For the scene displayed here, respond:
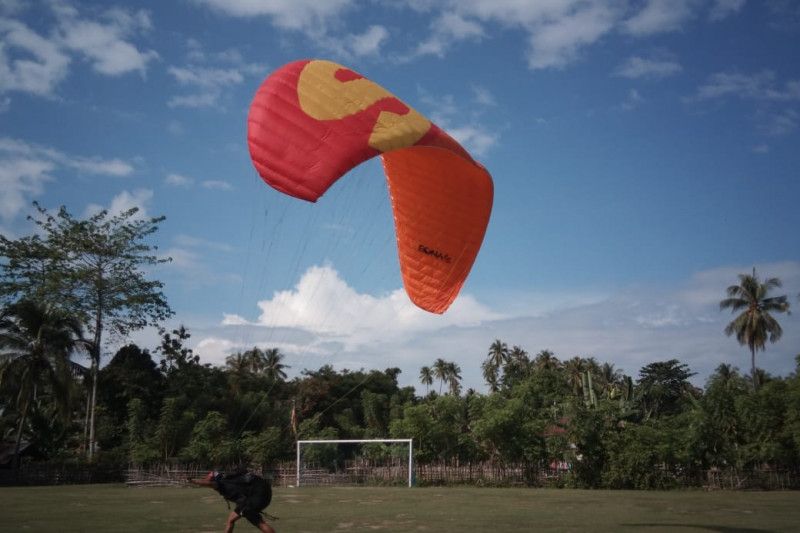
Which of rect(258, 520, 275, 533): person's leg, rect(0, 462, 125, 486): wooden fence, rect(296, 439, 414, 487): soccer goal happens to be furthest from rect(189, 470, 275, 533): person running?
rect(0, 462, 125, 486): wooden fence

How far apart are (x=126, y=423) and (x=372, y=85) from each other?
30075 millimetres

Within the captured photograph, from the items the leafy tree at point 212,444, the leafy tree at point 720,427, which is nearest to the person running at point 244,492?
the leafy tree at point 720,427

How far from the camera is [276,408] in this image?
42750mm

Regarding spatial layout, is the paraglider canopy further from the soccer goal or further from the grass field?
the soccer goal

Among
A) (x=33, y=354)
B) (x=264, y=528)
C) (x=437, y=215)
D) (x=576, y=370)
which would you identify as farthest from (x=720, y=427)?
(x=576, y=370)

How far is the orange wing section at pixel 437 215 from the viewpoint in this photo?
11688 millimetres

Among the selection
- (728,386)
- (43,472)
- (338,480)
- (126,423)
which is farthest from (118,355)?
(728,386)

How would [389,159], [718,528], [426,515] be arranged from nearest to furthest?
1. [718,528]
2. [389,159]
3. [426,515]

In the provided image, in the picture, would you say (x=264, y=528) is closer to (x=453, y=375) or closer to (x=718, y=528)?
(x=718, y=528)

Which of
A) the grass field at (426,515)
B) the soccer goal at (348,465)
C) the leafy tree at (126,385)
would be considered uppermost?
the leafy tree at (126,385)

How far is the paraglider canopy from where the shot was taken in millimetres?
9784

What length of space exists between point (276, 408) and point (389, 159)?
3332 centimetres

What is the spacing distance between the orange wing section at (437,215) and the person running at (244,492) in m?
4.54

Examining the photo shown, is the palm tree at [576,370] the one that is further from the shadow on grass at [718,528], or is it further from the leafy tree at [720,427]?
the shadow on grass at [718,528]
